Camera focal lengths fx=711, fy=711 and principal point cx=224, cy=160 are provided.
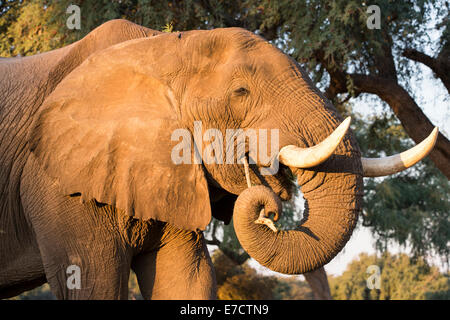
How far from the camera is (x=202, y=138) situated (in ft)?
15.0

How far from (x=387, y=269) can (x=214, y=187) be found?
30011 millimetres

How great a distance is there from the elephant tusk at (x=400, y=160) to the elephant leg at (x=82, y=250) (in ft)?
5.51

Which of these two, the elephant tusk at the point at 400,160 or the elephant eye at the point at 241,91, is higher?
the elephant eye at the point at 241,91

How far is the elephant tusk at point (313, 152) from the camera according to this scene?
3963mm

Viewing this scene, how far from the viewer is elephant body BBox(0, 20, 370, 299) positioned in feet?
14.1

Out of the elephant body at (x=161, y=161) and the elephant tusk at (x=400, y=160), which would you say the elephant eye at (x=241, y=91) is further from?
the elephant tusk at (x=400, y=160)

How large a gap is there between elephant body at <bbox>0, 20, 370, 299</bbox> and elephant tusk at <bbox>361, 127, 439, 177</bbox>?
153mm

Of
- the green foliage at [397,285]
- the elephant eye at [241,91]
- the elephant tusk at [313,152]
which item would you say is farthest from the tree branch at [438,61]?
the green foliage at [397,285]

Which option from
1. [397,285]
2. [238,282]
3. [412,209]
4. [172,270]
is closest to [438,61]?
[172,270]

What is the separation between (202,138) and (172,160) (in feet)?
0.80

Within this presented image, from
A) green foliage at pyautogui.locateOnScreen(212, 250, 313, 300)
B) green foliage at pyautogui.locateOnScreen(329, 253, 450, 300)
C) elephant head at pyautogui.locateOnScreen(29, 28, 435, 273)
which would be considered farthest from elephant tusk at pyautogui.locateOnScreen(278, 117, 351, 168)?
green foliage at pyautogui.locateOnScreen(329, 253, 450, 300)

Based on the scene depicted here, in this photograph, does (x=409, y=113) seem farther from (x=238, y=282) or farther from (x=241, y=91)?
(x=238, y=282)

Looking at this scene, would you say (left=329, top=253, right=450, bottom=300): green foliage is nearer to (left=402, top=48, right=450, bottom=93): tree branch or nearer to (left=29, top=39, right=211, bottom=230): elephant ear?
(left=402, top=48, right=450, bottom=93): tree branch
